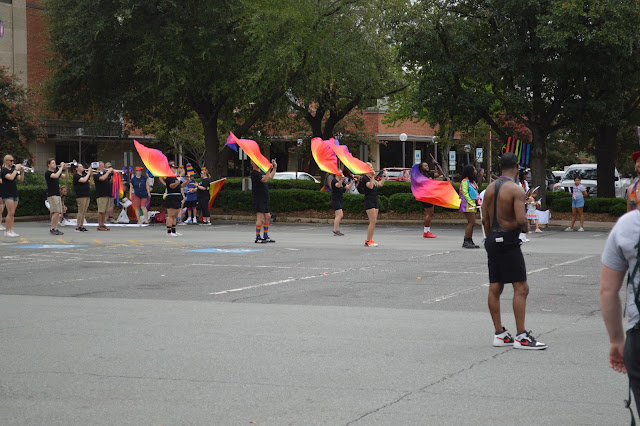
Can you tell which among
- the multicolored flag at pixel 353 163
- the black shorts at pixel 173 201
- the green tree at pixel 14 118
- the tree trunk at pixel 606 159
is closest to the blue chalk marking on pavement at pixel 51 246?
the black shorts at pixel 173 201

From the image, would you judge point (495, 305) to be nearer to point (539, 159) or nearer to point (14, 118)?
point (539, 159)

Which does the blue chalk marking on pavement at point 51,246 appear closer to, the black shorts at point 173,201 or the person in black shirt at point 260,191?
the black shorts at point 173,201

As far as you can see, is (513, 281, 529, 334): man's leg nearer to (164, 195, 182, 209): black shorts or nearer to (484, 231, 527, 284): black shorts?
(484, 231, 527, 284): black shorts

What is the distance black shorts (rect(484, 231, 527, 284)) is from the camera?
7738 millimetres

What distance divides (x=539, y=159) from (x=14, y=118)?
77.0 ft

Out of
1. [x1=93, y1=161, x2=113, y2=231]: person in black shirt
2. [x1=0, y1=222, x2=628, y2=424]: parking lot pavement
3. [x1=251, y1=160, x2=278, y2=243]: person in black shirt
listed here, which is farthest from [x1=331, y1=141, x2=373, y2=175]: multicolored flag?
[x1=93, y1=161, x2=113, y2=231]: person in black shirt

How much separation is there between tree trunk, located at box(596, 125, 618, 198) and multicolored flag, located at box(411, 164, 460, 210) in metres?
9.87

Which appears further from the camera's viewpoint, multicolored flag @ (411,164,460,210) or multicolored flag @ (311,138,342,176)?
multicolored flag @ (311,138,342,176)

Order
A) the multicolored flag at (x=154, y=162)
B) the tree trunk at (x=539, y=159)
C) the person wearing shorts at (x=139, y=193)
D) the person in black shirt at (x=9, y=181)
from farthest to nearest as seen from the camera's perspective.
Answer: the tree trunk at (x=539, y=159) < the person wearing shorts at (x=139, y=193) < the multicolored flag at (x=154, y=162) < the person in black shirt at (x=9, y=181)

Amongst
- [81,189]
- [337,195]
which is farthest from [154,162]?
[337,195]

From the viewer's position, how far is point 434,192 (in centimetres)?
2116

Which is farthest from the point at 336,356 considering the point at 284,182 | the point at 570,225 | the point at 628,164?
the point at 628,164

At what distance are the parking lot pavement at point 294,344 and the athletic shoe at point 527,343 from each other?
0.10 metres

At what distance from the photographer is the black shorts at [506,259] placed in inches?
305
